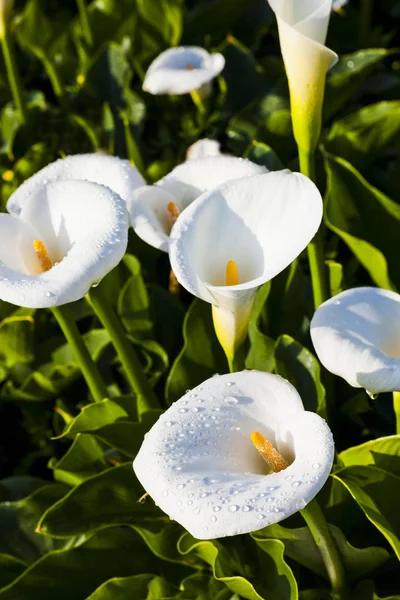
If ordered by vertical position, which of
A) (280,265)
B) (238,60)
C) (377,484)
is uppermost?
(280,265)

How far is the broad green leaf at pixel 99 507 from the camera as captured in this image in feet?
2.93

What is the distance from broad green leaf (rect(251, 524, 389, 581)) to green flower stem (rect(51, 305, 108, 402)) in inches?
11.8

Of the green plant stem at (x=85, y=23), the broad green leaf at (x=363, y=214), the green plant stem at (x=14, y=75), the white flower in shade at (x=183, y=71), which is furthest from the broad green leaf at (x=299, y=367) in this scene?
the green plant stem at (x=85, y=23)

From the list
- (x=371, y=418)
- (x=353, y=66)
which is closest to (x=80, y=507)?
(x=371, y=418)

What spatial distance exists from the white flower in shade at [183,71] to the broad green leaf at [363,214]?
0.36 m

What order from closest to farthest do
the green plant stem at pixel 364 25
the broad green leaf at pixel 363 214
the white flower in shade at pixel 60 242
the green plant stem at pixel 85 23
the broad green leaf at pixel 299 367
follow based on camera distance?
the white flower in shade at pixel 60 242
the broad green leaf at pixel 299 367
the broad green leaf at pixel 363 214
the green plant stem at pixel 85 23
the green plant stem at pixel 364 25

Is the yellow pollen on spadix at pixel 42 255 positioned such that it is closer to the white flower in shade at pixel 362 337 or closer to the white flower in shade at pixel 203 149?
the white flower in shade at pixel 362 337

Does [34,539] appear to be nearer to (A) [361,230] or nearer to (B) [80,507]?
(B) [80,507]

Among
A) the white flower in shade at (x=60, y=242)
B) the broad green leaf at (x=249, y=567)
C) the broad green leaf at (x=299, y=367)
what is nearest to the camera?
the white flower in shade at (x=60, y=242)

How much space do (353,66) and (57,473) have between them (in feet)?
3.15

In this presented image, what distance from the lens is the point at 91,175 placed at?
1014mm

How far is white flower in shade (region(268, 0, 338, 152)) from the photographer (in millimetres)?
797

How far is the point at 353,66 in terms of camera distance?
1492mm

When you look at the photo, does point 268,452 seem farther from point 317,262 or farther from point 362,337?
point 317,262
